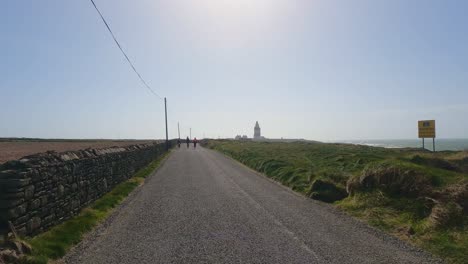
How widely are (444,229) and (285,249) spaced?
3894mm

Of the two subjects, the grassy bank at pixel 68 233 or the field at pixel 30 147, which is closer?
the grassy bank at pixel 68 233

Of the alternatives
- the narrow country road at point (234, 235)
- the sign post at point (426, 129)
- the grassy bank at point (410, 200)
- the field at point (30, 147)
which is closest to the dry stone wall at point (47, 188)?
the narrow country road at point (234, 235)

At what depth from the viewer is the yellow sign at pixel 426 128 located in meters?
31.5

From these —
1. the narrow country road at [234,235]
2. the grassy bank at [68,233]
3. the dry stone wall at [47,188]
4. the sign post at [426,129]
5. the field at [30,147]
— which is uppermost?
the sign post at [426,129]

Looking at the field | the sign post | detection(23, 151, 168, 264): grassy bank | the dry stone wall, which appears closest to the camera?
detection(23, 151, 168, 264): grassy bank

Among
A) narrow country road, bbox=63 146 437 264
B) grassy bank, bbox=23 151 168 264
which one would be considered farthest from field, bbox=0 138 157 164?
narrow country road, bbox=63 146 437 264

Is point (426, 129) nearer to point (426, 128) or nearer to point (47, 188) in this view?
point (426, 128)

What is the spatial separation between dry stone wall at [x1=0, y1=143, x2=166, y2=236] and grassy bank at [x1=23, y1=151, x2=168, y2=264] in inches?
10.4

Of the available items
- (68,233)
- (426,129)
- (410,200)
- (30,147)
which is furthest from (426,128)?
(30,147)

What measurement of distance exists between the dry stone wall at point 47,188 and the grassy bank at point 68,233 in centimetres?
26

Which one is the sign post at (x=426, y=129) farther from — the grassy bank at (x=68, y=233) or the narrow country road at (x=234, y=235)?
the grassy bank at (x=68, y=233)

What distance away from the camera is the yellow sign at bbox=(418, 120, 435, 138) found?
31461 millimetres

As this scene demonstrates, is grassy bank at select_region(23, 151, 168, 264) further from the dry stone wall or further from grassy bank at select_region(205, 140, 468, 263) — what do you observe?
grassy bank at select_region(205, 140, 468, 263)

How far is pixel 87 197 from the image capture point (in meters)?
12.6
